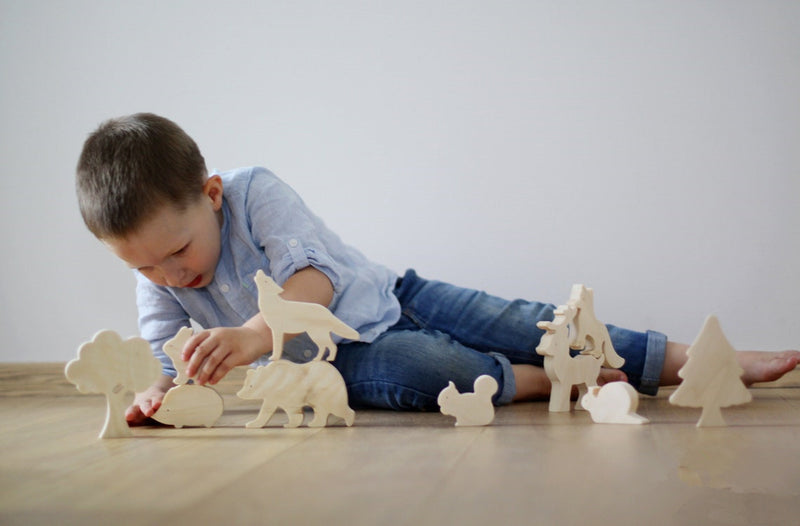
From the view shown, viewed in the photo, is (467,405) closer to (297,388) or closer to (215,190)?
(297,388)

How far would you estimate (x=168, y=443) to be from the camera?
3.25 ft

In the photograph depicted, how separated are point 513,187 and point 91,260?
89cm

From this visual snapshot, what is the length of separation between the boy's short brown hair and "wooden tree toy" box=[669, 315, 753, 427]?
70cm

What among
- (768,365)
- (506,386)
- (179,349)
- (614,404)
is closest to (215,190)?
(179,349)

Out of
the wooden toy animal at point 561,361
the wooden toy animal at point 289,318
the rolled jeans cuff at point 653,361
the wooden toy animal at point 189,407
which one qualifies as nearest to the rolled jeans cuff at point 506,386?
the wooden toy animal at point 561,361

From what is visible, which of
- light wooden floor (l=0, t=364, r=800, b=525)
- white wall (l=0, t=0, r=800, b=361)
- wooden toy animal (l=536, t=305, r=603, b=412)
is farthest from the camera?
white wall (l=0, t=0, r=800, b=361)

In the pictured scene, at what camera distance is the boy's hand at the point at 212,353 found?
1061mm

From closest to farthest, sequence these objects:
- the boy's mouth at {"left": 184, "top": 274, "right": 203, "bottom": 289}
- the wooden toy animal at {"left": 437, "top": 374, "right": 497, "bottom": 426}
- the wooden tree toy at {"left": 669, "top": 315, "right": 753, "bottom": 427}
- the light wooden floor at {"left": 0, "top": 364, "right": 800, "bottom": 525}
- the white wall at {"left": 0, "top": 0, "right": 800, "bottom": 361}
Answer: the light wooden floor at {"left": 0, "top": 364, "right": 800, "bottom": 525}
the wooden tree toy at {"left": 669, "top": 315, "right": 753, "bottom": 427}
the wooden toy animal at {"left": 437, "top": 374, "right": 497, "bottom": 426}
the boy's mouth at {"left": 184, "top": 274, "right": 203, "bottom": 289}
the white wall at {"left": 0, "top": 0, "right": 800, "bottom": 361}

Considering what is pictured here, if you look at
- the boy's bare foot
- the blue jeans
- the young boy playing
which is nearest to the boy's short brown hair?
the young boy playing

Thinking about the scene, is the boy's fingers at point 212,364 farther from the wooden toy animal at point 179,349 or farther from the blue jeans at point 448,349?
the blue jeans at point 448,349

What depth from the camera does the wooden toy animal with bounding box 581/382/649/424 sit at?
1.03 meters

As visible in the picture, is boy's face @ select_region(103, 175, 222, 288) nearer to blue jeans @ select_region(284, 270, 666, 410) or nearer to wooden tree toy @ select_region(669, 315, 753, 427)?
blue jeans @ select_region(284, 270, 666, 410)

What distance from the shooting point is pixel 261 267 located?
4.23ft

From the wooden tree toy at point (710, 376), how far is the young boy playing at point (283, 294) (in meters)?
0.36
